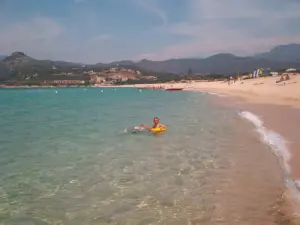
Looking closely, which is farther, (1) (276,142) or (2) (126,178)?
(1) (276,142)

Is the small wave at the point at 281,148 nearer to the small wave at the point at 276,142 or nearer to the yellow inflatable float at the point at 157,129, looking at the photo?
the small wave at the point at 276,142

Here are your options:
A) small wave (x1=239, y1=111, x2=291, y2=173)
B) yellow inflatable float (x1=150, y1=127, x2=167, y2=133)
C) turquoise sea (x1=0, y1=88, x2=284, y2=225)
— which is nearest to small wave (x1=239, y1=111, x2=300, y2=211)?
small wave (x1=239, y1=111, x2=291, y2=173)

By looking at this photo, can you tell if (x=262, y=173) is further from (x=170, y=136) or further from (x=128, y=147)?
(x=170, y=136)

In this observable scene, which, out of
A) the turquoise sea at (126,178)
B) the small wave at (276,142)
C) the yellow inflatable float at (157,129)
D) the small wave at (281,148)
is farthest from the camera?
the yellow inflatable float at (157,129)

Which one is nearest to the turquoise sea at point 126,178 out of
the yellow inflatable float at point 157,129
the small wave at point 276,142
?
the small wave at point 276,142

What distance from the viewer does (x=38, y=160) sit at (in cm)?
1493

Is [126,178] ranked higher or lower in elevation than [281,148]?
lower

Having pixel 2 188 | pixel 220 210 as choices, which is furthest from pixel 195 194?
pixel 2 188

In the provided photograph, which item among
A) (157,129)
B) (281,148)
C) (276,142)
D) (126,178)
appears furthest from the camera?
(157,129)

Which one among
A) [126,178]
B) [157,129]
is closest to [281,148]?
[126,178]

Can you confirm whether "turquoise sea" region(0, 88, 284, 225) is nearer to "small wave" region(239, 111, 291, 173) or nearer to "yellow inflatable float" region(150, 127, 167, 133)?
"small wave" region(239, 111, 291, 173)

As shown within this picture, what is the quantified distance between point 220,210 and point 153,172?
4.13m

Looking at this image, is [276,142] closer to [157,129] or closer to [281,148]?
[281,148]

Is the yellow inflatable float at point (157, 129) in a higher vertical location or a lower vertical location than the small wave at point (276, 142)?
lower
